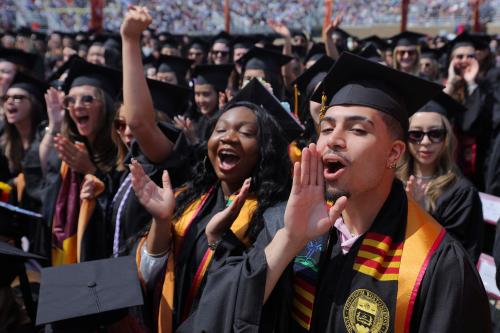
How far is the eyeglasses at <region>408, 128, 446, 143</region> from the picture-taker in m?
3.58

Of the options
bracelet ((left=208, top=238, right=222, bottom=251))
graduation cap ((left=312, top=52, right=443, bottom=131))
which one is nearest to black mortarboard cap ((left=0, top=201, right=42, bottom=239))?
bracelet ((left=208, top=238, right=222, bottom=251))

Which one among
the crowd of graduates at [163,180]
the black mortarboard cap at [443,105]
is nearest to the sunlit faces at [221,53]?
the crowd of graduates at [163,180]

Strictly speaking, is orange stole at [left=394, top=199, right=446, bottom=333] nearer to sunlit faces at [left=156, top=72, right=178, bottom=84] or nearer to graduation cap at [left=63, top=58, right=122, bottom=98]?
graduation cap at [left=63, top=58, right=122, bottom=98]

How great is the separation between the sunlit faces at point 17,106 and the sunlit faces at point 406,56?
5.27m

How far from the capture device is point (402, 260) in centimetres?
167

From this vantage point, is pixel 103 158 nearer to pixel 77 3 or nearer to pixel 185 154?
pixel 185 154

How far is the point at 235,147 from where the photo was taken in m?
2.53

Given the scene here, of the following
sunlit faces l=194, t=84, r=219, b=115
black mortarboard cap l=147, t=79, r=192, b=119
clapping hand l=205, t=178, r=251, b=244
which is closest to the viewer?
clapping hand l=205, t=178, r=251, b=244

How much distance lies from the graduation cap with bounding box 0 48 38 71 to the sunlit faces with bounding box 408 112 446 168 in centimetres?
525

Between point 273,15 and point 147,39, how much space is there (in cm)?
1196

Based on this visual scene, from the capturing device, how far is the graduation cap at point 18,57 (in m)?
6.55

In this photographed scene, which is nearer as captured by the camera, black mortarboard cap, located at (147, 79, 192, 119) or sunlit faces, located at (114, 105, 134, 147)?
sunlit faces, located at (114, 105, 134, 147)

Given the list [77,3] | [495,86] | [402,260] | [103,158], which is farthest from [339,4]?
[402,260]

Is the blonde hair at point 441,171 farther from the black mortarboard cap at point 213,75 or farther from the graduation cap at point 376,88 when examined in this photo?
the black mortarboard cap at point 213,75
